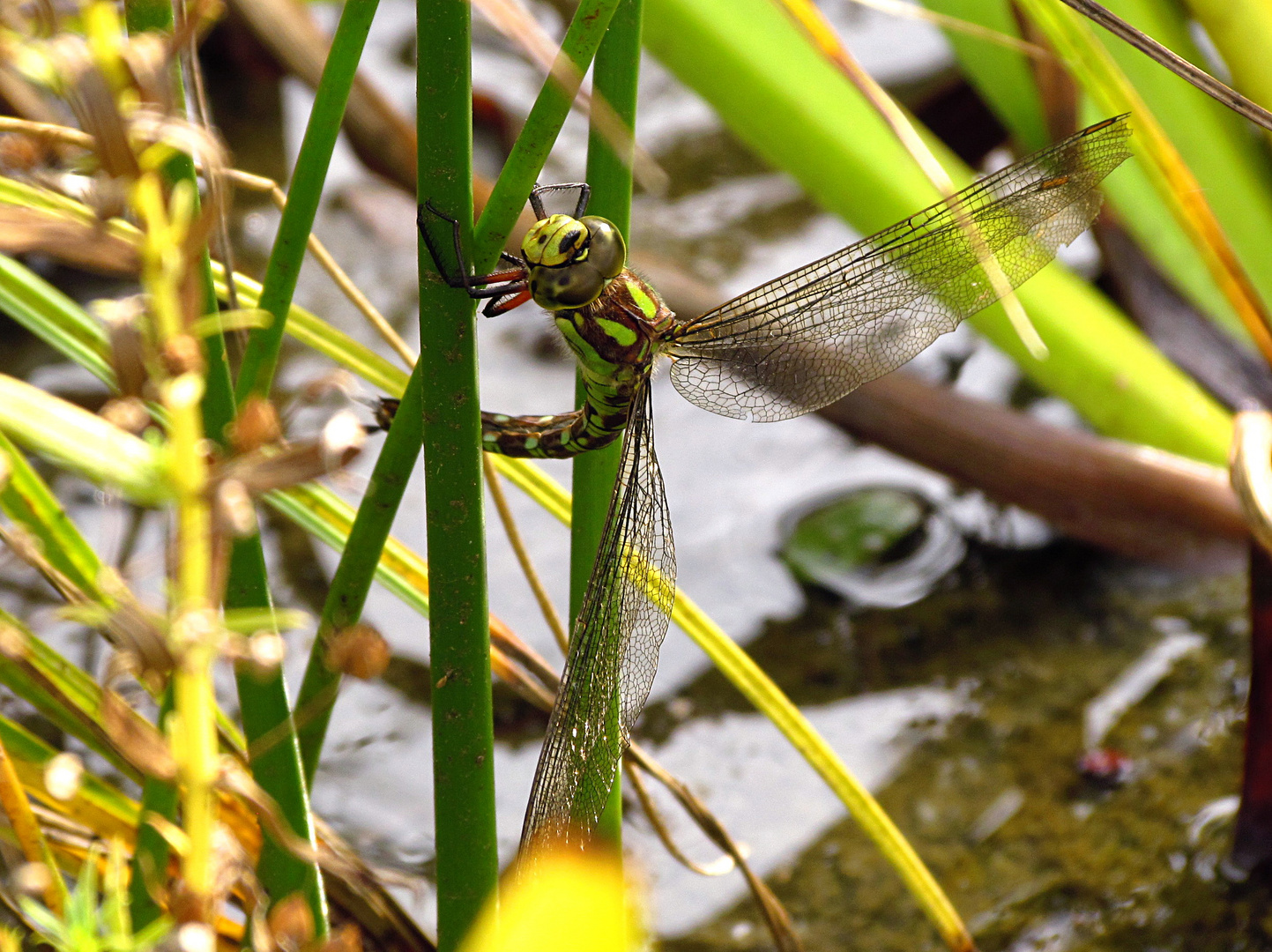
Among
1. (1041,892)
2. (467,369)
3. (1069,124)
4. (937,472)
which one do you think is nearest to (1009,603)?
(937,472)

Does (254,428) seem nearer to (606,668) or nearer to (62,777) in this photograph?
(62,777)

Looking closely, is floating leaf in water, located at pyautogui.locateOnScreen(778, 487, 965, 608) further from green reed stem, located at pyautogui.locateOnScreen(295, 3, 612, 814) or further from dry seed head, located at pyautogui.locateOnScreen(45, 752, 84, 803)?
dry seed head, located at pyautogui.locateOnScreen(45, 752, 84, 803)

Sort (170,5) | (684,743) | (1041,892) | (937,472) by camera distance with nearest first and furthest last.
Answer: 1. (170,5)
2. (1041,892)
3. (684,743)
4. (937,472)

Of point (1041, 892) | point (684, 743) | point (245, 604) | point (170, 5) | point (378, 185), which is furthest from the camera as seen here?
point (378, 185)

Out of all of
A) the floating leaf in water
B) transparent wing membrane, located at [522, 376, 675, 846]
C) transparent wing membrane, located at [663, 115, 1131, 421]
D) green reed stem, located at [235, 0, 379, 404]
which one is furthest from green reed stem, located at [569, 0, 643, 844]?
the floating leaf in water

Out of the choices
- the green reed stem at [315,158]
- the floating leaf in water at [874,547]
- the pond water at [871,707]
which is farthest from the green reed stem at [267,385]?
the floating leaf in water at [874,547]

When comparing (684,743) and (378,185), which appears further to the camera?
(378,185)

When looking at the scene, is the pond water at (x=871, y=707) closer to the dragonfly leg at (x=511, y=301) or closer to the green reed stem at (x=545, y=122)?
the dragonfly leg at (x=511, y=301)

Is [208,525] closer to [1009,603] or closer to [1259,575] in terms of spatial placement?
[1259,575]
